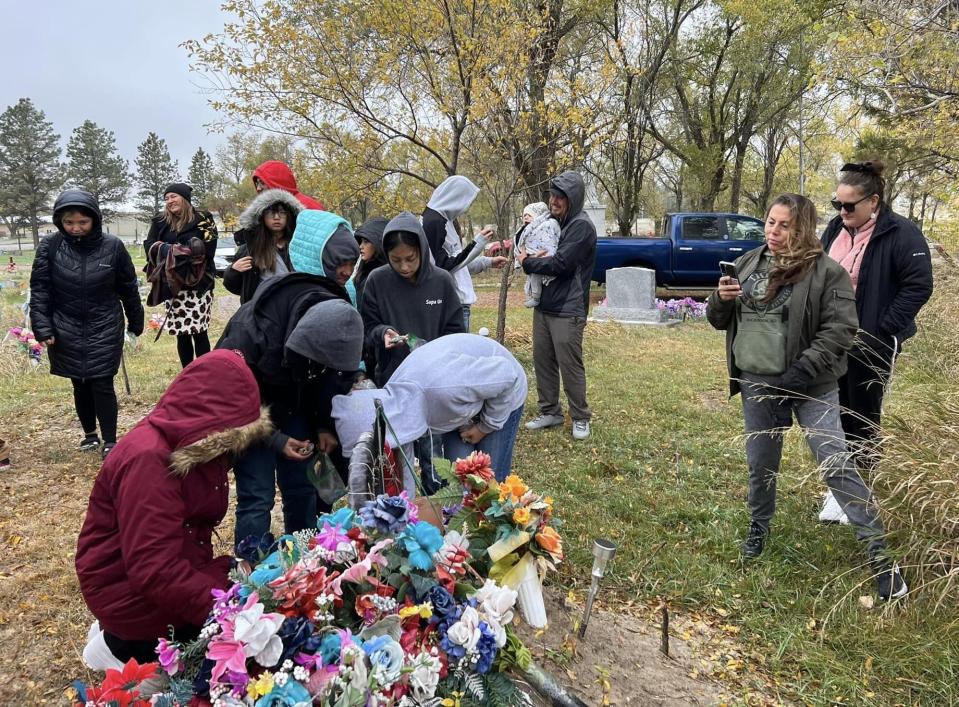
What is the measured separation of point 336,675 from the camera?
1317 mm

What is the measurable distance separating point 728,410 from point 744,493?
184cm

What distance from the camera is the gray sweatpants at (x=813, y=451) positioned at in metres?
2.66

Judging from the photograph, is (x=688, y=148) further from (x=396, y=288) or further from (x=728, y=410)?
(x=396, y=288)

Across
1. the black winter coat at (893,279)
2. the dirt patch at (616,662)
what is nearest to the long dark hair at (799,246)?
the black winter coat at (893,279)

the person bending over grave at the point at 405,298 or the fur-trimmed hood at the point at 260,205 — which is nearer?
the person bending over grave at the point at 405,298

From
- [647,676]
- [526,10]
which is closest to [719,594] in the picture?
[647,676]

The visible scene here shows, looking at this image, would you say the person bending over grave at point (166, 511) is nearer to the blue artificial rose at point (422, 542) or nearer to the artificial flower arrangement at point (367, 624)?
the artificial flower arrangement at point (367, 624)

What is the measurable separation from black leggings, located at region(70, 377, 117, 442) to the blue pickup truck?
10.7 meters

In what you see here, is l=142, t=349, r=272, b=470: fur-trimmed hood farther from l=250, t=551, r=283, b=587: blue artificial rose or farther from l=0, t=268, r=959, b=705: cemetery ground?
l=0, t=268, r=959, b=705: cemetery ground

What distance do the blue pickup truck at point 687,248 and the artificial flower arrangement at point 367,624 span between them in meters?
12.2

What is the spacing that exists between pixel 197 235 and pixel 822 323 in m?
3.95

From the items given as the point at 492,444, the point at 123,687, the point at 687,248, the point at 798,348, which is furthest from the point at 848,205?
the point at 687,248

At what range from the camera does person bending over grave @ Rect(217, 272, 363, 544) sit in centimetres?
222

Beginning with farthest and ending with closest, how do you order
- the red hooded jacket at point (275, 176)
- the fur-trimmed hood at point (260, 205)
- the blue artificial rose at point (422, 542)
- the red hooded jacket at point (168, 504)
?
the red hooded jacket at point (275, 176) < the fur-trimmed hood at point (260, 205) < the red hooded jacket at point (168, 504) < the blue artificial rose at point (422, 542)
